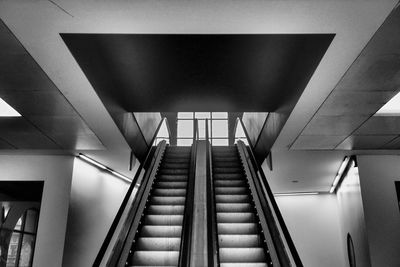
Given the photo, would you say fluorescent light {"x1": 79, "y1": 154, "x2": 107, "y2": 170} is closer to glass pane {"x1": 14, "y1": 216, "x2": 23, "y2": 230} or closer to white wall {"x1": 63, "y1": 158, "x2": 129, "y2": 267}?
white wall {"x1": 63, "y1": 158, "x2": 129, "y2": 267}

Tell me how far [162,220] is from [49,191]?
117 inches

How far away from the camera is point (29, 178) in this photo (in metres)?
8.34

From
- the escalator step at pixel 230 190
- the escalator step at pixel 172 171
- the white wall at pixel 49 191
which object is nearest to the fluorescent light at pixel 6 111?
the white wall at pixel 49 191

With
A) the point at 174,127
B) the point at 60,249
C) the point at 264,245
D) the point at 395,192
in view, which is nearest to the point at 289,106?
the point at 264,245

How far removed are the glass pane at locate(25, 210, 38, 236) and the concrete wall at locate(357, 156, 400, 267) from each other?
367 inches

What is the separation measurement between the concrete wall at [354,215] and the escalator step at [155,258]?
461cm

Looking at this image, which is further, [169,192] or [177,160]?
[177,160]

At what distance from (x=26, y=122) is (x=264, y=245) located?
4.44 meters

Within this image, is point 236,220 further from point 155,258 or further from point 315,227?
point 315,227

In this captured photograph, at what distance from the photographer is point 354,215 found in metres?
9.15

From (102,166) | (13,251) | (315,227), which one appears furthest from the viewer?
(315,227)

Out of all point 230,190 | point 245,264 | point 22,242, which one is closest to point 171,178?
point 230,190

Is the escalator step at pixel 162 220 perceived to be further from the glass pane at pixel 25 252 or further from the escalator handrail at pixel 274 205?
the glass pane at pixel 25 252

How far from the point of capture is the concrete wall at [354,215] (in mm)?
8367
